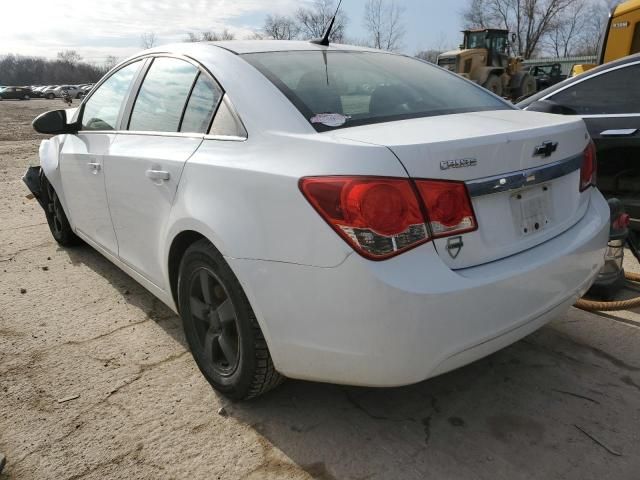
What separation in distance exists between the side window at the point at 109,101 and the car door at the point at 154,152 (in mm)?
244

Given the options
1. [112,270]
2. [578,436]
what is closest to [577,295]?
[578,436]

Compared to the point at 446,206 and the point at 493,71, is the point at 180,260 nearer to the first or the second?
the point at 446,206

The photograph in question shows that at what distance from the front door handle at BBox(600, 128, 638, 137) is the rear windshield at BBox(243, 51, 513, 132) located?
1623 millimetres

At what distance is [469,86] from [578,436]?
1820mm

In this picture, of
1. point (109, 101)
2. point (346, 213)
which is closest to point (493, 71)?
point (109, 101)

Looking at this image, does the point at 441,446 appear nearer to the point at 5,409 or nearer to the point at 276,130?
the point at 276,130

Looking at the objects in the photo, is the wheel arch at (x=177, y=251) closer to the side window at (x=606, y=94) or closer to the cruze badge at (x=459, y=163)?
the cruze badge at (x=459, y=163)

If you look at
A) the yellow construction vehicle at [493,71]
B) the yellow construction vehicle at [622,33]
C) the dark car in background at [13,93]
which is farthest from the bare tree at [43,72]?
the yellow construction vehicle at [622,33]

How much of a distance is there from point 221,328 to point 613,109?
343cm

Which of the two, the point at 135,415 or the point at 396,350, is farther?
the point at 135,415

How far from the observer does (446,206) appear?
1832 mm

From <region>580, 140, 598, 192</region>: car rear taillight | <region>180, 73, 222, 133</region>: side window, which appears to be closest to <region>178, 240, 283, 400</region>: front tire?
<region>180, 73, 222, 133</region>: side window

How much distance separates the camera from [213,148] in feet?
7.68

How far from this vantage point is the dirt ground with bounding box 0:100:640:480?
2.09 meters
